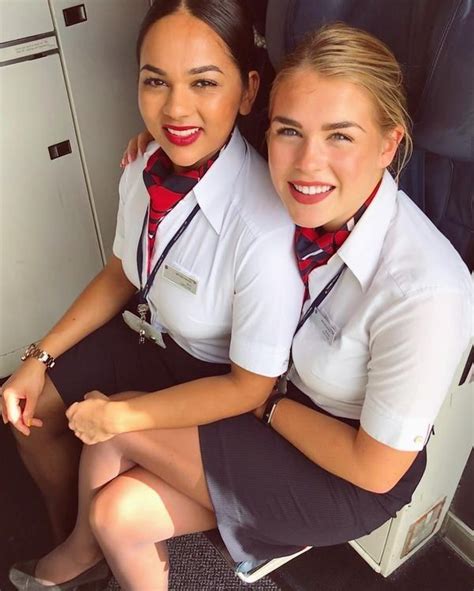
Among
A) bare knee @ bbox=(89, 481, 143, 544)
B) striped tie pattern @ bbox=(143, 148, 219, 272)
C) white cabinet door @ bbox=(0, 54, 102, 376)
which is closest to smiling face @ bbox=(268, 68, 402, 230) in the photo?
striped tie pattern @ bbox=(143, 148, 219, 272)

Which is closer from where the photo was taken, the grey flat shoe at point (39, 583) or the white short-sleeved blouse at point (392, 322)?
the white short-sleeved blouse at point (392, 322)

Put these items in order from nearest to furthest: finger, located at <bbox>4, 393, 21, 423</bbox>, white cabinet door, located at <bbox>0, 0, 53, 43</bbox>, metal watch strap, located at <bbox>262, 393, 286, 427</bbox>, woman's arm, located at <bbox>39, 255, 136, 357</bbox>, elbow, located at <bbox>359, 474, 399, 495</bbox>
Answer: elbow, located at <bbox>359, 474, 399, 495</bbox>, metal watch strap, located at <bbox>262, 393, 286, 427</bbox>, finger, located at <bbox>4, 393, 21, 423</bbox>, woman's arm, located at <bbox>39, 255, 136, 357</bbox>, white cabinet door, located at <bbox>0, 0, 53, 43</bbox>

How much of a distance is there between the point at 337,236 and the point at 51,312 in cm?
131

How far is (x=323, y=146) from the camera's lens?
101 centimetres

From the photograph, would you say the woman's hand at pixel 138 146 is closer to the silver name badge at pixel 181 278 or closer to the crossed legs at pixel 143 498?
the silver name badge at pixel 181 278

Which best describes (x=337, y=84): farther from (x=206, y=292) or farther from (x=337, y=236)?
(x=206, y=292)

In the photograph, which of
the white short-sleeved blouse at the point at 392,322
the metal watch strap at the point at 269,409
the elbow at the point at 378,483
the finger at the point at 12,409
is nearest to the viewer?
the white short-sleeved blouse at the point at 392,322

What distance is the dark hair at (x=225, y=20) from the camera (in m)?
1.11

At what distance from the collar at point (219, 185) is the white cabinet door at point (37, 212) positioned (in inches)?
31.3

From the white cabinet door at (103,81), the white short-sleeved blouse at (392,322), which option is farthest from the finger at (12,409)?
the white cabinet door at (103,81)

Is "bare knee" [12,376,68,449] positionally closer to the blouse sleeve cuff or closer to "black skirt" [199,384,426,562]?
"black skirt" [199,384,426,562]

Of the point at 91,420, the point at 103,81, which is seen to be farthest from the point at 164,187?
the point at 103,81

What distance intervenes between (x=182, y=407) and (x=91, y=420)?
6.6 inches

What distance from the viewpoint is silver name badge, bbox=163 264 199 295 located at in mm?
1218
